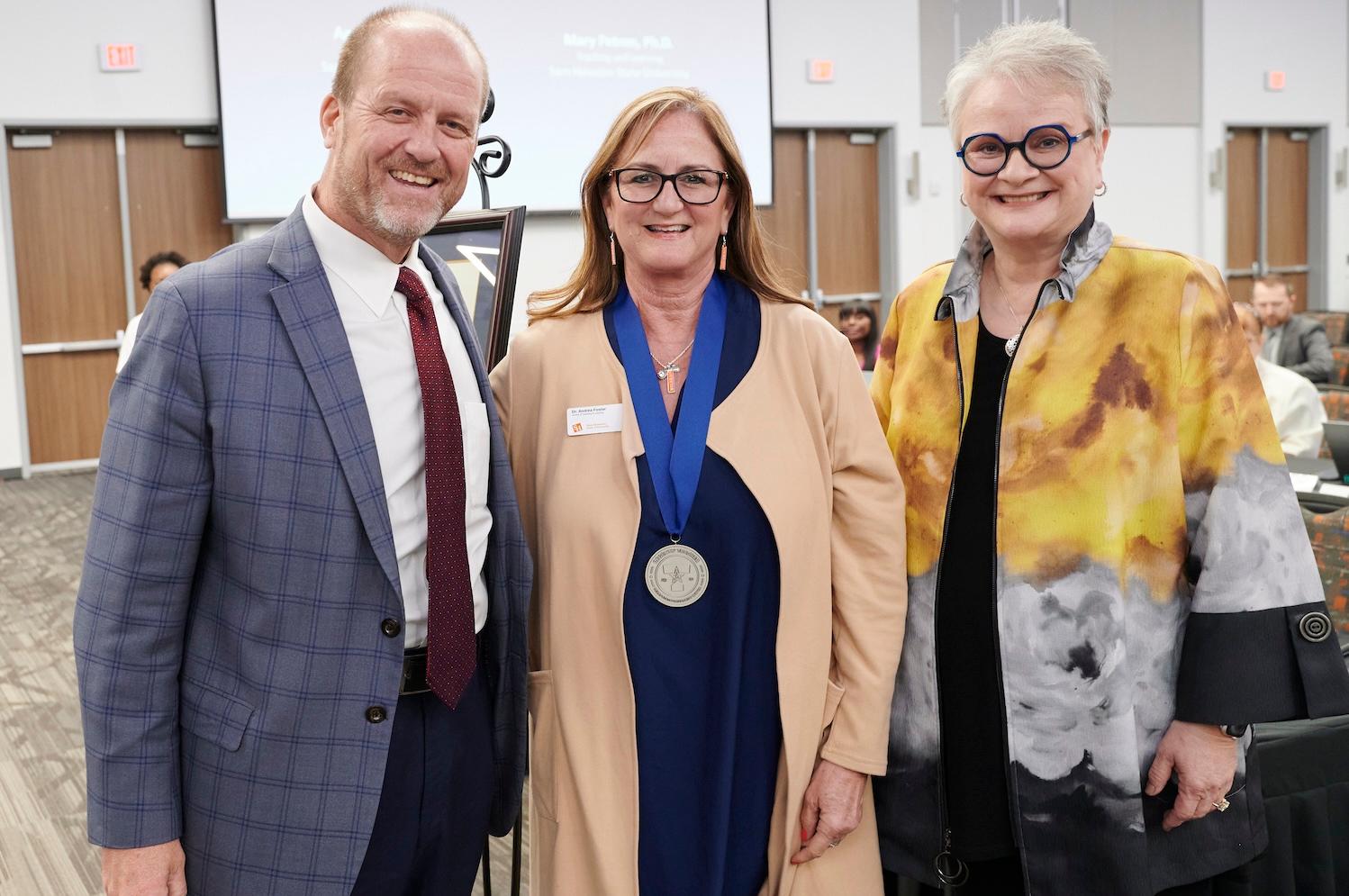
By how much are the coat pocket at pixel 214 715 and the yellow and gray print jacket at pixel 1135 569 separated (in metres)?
1.06

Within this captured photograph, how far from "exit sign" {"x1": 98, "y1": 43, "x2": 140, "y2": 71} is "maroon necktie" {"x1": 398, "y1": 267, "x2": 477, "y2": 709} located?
818cm

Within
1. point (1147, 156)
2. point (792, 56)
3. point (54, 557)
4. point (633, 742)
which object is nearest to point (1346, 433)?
point (633, 742)

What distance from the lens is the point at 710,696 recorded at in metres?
1.74

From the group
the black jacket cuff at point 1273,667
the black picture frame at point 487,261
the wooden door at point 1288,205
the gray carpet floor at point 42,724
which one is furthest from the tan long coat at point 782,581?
the wooden door at point 1288,205

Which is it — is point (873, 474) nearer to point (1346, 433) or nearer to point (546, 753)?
point (546, 753)

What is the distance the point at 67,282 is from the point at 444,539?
8557 millimetres

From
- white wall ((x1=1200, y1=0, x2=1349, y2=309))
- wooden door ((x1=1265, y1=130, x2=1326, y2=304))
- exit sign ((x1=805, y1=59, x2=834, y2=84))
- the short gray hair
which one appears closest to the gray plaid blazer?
the short gray hair

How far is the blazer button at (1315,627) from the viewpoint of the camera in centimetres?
164

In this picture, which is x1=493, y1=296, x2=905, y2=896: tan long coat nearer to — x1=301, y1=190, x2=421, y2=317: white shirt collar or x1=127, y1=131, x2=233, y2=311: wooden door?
x1=301, y1=190, x2=421, y2=317: white shirt collar

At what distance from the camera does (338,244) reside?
1.62 meters

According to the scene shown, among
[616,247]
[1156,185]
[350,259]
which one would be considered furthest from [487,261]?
[1156,185]

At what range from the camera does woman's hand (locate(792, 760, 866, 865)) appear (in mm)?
1756

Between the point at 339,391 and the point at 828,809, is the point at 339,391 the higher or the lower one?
the higher one

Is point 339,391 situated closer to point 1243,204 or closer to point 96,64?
point 96,64
